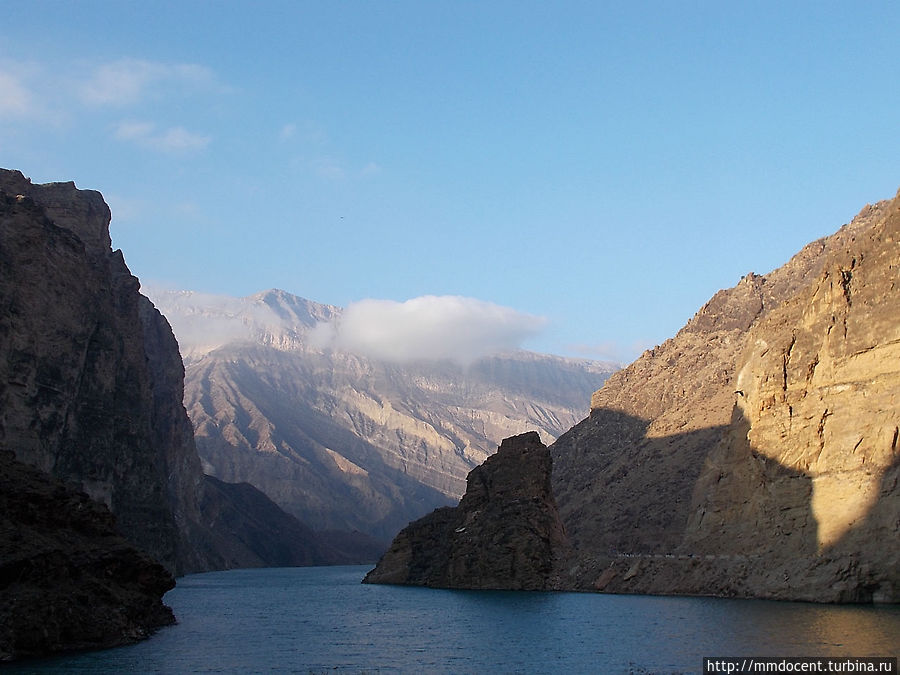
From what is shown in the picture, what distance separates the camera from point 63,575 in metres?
51.0

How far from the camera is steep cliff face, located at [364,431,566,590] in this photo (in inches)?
4341

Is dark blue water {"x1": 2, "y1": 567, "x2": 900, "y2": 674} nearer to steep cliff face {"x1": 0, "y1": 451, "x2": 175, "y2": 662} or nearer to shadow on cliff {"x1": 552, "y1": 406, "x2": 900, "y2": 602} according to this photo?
steep cliff face {"x1": 0, "y1": 451, "x2": 175, "y2": 662}

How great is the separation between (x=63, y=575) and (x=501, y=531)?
68.2m

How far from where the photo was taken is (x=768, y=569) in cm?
7619

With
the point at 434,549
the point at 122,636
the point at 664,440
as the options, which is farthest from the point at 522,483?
the point at 122,636

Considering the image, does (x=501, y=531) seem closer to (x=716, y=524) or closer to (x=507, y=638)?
(x=716, y=524)

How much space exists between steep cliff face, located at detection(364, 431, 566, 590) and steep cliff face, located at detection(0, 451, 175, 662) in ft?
171

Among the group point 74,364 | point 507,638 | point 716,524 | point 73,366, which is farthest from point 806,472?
point 74,364

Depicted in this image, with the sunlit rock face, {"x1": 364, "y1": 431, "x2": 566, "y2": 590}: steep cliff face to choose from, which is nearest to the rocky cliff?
the sunlit rock face

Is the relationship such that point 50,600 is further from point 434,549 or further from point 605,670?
point 434,549

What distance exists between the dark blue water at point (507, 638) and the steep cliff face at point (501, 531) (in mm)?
19583

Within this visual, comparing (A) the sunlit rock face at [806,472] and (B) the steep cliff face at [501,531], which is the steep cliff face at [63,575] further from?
(B) the steep cliff face at [501,531]

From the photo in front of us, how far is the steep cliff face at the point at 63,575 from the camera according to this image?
47031 mm

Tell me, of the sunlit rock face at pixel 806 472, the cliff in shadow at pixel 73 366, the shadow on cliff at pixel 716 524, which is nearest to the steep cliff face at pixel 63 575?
the cliff in shadow at pixel 73 366
